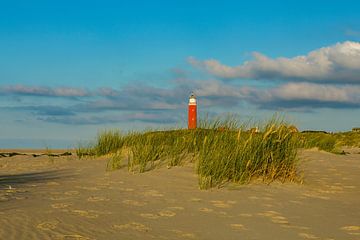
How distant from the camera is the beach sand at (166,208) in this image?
4707 mm

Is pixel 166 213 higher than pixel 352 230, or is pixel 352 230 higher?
pixel 166 213

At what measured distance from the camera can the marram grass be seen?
8.38 meters

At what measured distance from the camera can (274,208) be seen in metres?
6.49

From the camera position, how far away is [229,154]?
8602mm

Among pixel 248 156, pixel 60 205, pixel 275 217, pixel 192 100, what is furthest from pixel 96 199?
pixel 192 100

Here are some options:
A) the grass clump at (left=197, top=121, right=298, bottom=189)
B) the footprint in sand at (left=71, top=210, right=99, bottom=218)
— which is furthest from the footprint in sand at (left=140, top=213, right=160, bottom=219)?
the grass clump at (left=197, top=121, right=298, bottom=189)

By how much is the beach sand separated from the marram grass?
312 millimetres

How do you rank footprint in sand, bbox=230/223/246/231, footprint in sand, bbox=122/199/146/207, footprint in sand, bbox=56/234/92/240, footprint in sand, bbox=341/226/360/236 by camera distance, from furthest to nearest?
footprint in sand, bbox=122/199/146/207
footprint in sand, bbox=341/226/360/236
footprint in sand, bbox=230/223/246/231
footprint in sand, bbox=56/234/92/240

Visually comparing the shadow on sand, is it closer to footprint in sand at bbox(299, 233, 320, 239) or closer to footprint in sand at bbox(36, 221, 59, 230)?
footprint in sand at bbox(36, 221, 59, 230)

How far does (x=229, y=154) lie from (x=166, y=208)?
9.45ft

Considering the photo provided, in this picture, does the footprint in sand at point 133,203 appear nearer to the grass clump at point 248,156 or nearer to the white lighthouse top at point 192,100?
the grass clump at point 248,156

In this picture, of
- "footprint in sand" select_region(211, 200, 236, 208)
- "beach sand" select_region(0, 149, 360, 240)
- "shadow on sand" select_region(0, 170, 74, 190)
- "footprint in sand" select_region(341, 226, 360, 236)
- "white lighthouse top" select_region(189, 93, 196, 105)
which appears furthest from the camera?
"white lighthouse top" select_region(189, 93, 196, 105)

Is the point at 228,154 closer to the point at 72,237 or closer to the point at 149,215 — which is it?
the point at 149,215

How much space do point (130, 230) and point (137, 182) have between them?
3.39 metres
